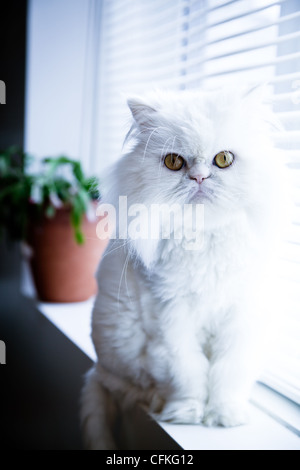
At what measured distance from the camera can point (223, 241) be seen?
1.88 ft

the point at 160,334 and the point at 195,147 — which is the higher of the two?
the point at 195,147

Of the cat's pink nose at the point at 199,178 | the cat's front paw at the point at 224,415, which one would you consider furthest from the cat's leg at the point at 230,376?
the cat's pink nose at the point at 199,178

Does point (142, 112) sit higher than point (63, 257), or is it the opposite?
point (142, 112)

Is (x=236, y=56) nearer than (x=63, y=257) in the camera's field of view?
Yes

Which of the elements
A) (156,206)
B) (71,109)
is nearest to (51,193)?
(71,109)

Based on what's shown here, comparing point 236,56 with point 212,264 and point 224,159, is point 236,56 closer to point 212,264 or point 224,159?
point 224,159

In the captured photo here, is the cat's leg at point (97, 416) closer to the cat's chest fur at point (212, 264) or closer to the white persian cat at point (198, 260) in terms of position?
the white persian cat at point (198, 260)

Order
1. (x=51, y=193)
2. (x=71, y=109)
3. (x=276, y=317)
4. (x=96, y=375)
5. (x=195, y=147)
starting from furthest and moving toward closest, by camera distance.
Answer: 1. (x=71, y=109)
2. (x=51, y=193)
3. (x=96, y=375)
4. (x=276, y=317)
5. (x=195, y=147)

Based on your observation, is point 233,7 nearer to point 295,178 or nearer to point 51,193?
point 295,178

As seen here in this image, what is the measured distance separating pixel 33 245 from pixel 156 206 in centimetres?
81

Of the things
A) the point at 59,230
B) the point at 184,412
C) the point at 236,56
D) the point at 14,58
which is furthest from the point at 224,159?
the point at 14,58

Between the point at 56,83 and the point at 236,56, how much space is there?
3.17 ft

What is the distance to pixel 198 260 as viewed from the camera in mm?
581

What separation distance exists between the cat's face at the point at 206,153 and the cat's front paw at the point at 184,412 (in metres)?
0.30
